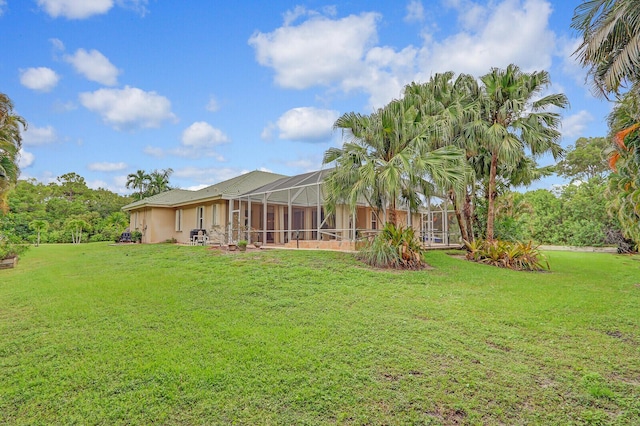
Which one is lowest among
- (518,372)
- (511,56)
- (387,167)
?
(518,372)

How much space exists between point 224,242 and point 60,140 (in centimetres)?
1154

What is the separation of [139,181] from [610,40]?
1691 inches

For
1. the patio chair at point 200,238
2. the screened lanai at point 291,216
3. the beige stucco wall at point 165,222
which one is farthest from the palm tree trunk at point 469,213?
the beige stucco wall at point 165,222

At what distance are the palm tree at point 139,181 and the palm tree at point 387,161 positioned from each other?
3495cm

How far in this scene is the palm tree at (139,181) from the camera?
40281 mm

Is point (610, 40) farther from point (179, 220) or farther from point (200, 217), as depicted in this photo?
point (179, 220)

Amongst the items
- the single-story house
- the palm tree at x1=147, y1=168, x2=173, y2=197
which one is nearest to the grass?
the single-story house

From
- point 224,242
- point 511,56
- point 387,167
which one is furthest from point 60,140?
point 511,56

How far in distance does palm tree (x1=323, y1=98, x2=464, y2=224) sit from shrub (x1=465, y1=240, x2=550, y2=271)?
352 centimetres

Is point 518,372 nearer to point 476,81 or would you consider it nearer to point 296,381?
point 296,381

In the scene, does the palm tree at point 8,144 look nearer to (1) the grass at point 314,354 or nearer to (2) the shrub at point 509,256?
(1) the grass at point 314,354

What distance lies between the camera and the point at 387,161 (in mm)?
11656

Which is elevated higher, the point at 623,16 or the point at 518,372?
the point at 623,16

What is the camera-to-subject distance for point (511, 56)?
1380 centimetres
